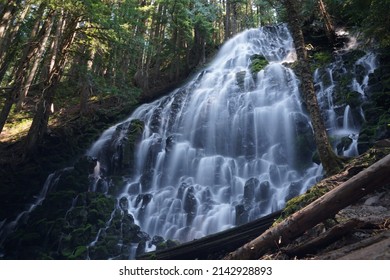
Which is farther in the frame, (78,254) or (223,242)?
(78,254)

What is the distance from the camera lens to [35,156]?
14.2 metres

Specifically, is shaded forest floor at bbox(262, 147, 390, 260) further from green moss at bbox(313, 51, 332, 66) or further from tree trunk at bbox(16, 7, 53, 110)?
tree trunk at bbox(16, 7, 53, 110)

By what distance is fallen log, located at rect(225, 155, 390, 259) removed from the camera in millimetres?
4215

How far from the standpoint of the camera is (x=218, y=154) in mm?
13727

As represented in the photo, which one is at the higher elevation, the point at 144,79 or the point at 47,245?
the point at 144,79

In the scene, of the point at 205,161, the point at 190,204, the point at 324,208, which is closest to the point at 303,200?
the point at 324,208

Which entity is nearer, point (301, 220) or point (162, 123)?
point (301, 220)

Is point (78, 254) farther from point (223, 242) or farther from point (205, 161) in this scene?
point (205, 161)

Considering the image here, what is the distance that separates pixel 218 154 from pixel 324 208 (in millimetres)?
9376

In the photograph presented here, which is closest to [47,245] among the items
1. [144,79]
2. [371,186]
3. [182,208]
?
[182,208]

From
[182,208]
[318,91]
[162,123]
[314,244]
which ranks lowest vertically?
[182,208]
